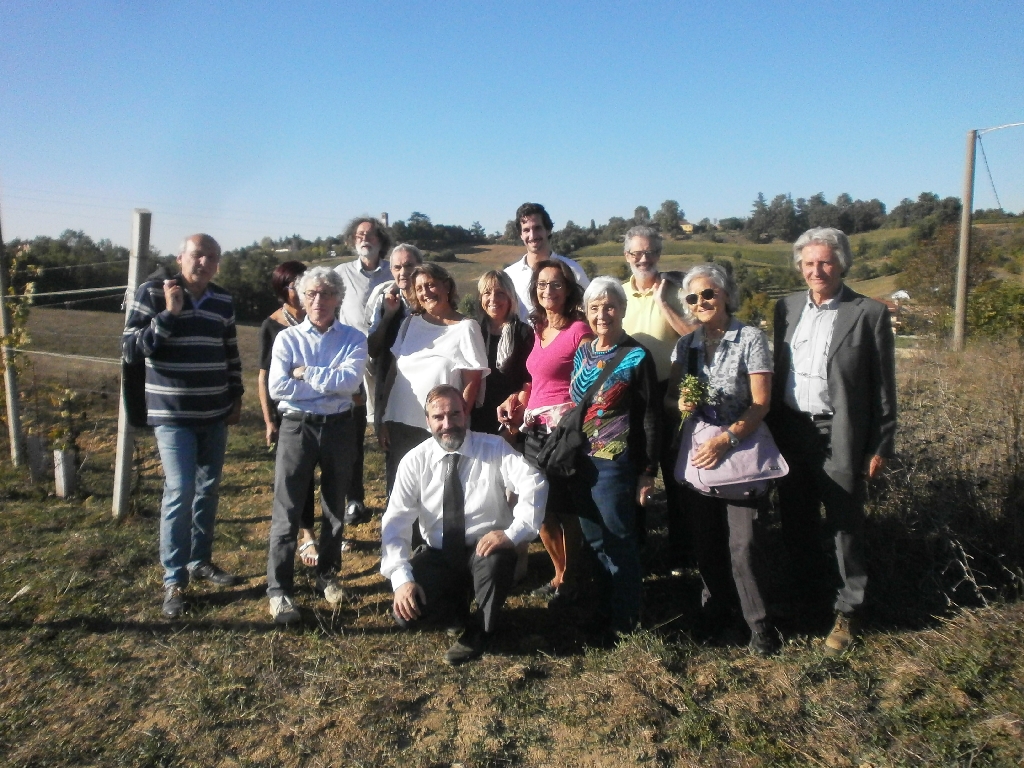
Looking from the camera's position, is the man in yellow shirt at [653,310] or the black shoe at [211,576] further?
the black shoe at [211,576]

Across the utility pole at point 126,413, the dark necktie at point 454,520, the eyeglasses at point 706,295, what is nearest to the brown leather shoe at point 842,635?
the eyeglasses at point 706,295

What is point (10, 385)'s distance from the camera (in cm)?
652

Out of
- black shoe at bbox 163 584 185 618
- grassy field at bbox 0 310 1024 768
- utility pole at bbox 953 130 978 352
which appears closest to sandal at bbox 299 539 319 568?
grassy field at bbox 0 310 1024 768

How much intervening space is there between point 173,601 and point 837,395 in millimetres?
3709

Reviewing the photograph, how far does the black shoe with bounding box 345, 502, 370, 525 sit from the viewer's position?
5.39m

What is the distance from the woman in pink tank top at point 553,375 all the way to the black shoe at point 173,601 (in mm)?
2099

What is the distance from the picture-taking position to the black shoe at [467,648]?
3.40 meters

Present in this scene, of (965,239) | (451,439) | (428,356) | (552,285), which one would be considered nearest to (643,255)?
(552,285)

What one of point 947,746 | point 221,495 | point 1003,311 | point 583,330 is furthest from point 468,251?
point 947,746

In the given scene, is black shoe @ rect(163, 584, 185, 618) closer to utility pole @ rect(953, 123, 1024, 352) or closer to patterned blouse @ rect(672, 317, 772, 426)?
patterned blouse @ rect(672, 317, 772, 426)

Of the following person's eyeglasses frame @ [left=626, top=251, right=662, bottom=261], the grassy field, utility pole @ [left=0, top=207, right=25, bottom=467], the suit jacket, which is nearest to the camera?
the grassy field

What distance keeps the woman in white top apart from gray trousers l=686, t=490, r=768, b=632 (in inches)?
55.8

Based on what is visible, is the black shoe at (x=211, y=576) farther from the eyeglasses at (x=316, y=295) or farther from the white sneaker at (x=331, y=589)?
the eyeglasses at (x=316, y=295)

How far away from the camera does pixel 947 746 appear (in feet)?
8.75
